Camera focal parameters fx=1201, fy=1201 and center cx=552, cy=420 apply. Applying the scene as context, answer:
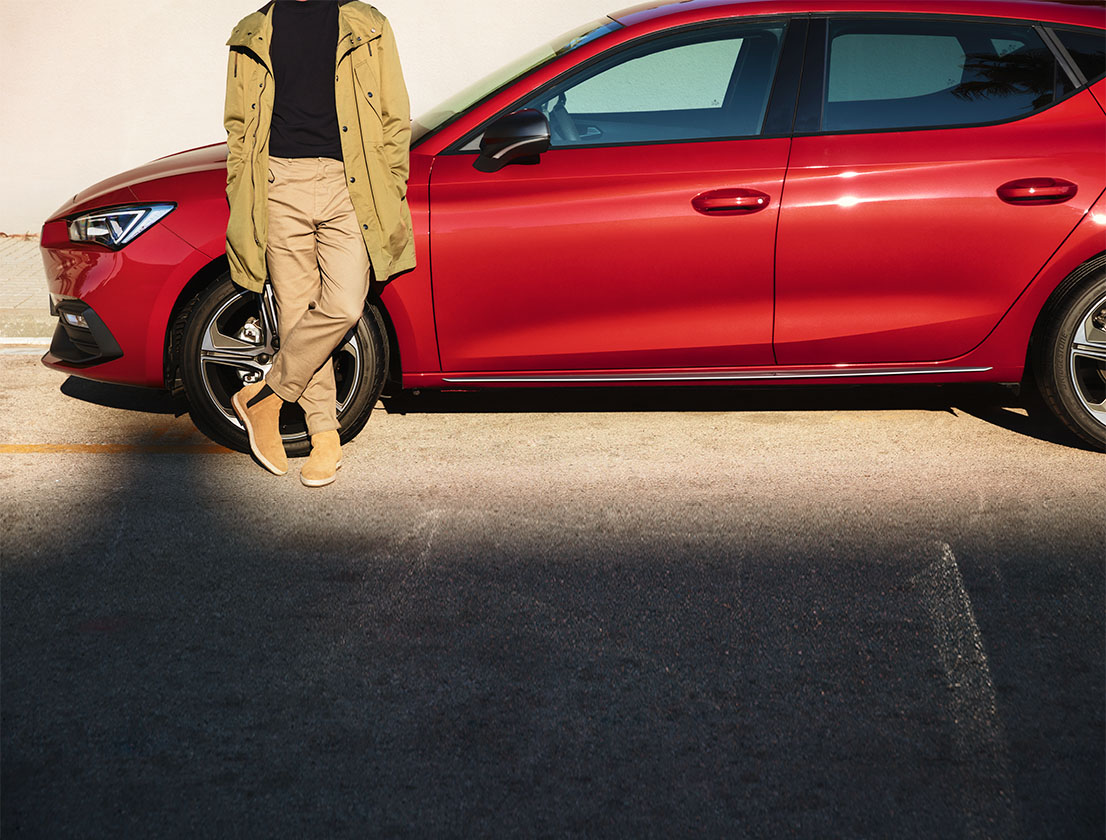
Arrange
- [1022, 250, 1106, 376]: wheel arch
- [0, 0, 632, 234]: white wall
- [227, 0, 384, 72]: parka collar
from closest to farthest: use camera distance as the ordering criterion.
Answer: [227, 0, 384, 72]: parka collar, [1022, 250, 1106, 376]: wheel arch, [0, 0, 632, 234]: white wall

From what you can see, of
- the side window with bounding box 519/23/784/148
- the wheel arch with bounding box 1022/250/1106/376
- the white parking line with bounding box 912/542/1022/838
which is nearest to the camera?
the white parking line with bounding box 912/542/1022/838

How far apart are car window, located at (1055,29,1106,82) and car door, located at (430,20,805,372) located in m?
1.08

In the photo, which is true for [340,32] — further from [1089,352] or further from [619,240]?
[1089,352]

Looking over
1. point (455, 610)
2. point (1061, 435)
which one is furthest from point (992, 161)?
point (455, 610)

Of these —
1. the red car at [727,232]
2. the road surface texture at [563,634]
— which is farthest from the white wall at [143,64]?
the road surface texture at [563,634]

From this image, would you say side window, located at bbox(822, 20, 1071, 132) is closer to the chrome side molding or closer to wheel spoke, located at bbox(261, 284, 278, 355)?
the chrome side molding

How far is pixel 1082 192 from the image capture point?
4.54 meters

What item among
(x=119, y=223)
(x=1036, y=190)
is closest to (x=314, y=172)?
(x=119, y=223)

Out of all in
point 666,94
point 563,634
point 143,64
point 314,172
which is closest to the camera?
Answer: point 563,634

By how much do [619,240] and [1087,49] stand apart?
6.61 ft

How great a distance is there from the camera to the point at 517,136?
4.46 meters

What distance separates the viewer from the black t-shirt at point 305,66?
167 inches

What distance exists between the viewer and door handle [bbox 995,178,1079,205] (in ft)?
14.8

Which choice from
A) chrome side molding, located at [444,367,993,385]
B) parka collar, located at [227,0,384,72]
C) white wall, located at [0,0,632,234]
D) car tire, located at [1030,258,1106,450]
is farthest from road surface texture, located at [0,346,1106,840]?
white wall, located at [0,0,632,234]
